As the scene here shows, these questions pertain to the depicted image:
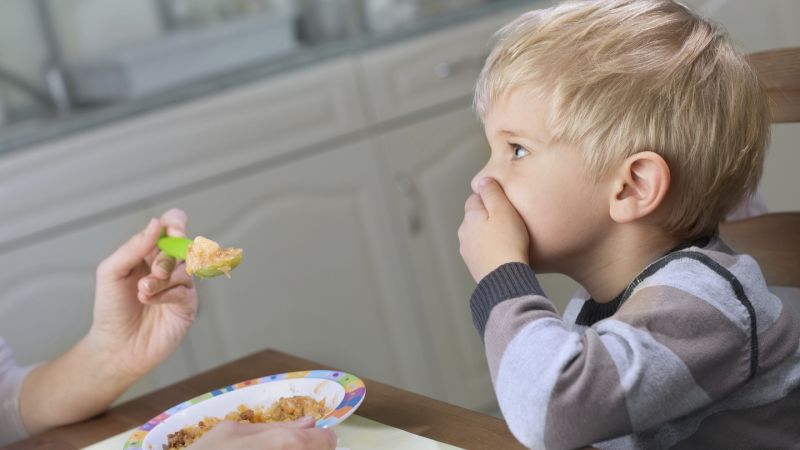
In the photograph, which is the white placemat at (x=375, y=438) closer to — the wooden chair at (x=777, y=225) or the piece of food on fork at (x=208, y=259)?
the piece of food on fork at (x=208, y=259)

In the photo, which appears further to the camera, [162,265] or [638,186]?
[162,265]

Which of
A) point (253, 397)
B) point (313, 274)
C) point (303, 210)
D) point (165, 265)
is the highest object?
point (165, 265)

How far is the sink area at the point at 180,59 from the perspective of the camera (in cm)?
252

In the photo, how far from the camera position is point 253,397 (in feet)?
3.47

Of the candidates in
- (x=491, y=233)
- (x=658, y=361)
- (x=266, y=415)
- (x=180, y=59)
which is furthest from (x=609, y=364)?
(x=180, y=59)

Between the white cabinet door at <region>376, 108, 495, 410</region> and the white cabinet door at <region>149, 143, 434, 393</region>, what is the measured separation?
52 millimetres

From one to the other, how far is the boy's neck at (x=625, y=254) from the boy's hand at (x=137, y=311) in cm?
44

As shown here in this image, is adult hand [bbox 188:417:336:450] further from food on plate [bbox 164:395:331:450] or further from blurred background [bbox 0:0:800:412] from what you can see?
blurred background [bbox 0:0:800:412]

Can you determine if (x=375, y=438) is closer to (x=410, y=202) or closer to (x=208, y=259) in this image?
(x=208, y=259)

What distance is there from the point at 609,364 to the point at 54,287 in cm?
156

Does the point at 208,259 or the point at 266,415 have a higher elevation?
the point at 208,259

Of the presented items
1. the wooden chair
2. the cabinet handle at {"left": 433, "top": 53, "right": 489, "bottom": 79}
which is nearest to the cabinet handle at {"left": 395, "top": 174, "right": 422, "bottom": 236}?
the cabinet handle at {"left": 433, "top": 53, "right": 489, "bottom": 79}

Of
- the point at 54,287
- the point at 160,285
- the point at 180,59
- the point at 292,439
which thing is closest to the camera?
the point at 292,439

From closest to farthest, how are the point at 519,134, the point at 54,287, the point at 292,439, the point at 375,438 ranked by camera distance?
the point at 292,439
the point at 375,438
the point at 519,134
the point at 54,287
